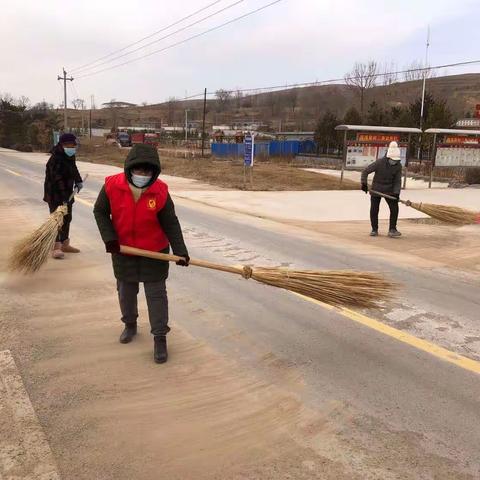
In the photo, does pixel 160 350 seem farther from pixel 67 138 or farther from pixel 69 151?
pixel 67 138

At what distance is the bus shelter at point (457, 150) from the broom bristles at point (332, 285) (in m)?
17.7

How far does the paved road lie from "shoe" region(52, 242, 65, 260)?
416 millimetres

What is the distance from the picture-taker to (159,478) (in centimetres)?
266

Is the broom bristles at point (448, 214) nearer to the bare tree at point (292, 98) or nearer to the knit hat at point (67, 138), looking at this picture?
the knit hat at point (67, 138)

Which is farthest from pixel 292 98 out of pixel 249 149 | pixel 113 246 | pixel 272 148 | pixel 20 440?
pixel 20 440

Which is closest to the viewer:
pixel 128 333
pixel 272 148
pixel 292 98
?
pixel 128 333

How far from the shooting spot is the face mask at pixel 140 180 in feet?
12.9

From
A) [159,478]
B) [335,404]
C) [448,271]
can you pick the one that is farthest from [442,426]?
[448,271]

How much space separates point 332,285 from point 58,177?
4.36m

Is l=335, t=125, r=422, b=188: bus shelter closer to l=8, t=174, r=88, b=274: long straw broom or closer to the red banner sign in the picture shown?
the red banner sign

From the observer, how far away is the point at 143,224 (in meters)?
3.99

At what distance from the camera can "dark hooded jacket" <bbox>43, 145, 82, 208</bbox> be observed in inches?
288

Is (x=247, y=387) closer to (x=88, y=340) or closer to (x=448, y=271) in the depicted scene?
(x=88, y=340)

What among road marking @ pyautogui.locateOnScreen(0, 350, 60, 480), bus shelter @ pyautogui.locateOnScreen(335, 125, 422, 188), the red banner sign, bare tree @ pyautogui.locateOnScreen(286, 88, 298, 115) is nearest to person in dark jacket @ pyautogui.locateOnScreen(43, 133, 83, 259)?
road marking @ pyautogui.locateOnScreen(0, 350, 60, 480)
